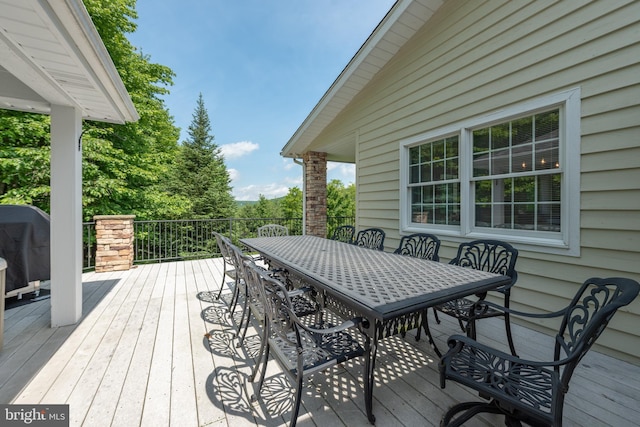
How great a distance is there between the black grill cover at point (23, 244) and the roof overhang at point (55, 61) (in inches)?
56.4

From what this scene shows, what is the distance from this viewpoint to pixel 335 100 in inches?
197

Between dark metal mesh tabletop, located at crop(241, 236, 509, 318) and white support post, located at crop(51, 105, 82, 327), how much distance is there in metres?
2.08

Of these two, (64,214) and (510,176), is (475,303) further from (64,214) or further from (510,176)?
(64,214)

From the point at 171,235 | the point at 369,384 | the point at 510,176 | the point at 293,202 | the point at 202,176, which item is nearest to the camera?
the point at 369,384

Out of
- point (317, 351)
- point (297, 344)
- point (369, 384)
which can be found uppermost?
point (297, 344)

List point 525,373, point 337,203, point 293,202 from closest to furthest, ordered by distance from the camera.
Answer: point 525,373
point 293,202
point 337,203

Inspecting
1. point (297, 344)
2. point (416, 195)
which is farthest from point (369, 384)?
point (416, 195)

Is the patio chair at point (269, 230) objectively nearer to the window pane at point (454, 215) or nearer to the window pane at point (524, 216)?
the window pane at point (454, 215)

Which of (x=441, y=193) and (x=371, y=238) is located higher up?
(x=441, y=193)

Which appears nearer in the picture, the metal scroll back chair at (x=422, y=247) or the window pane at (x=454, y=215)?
the metal scroll back chair at (x=422, y=247)

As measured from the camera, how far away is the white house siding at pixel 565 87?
204 centimetres

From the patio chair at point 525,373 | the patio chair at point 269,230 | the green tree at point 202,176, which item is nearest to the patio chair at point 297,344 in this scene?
the patio chair at point 525,373

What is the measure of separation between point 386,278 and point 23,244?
15.1 feet

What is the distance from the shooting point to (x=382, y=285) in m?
1.63
